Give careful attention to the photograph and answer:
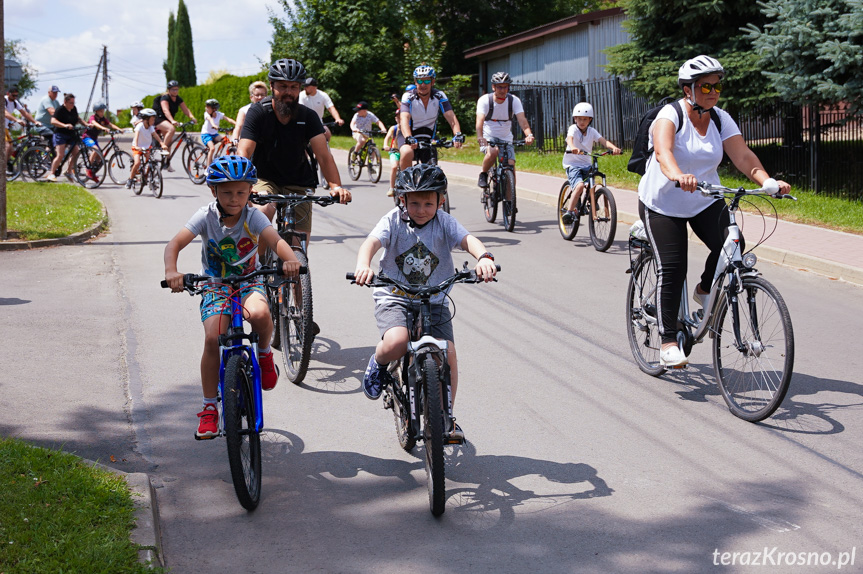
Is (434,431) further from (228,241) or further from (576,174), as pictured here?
(576,174)

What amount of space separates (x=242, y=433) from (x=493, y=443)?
63.5 inches

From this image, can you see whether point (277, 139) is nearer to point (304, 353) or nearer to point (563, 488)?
point (304, 353)

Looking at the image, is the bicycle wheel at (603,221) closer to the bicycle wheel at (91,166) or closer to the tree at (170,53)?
the bicycle wheel at (91,166)

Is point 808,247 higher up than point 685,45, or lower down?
lower down

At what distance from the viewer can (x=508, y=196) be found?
1329 cm

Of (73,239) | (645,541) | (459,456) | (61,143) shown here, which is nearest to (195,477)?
(459,456)

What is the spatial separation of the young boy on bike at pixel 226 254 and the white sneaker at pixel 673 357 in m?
2.61

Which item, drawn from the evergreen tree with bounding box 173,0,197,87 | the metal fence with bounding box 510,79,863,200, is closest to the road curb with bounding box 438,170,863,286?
the metal fence with bounding box 510,79,863,200

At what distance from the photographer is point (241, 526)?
4.38m

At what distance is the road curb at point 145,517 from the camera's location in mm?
3883

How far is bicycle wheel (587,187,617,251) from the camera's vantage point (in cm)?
1152

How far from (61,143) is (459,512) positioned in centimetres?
1826

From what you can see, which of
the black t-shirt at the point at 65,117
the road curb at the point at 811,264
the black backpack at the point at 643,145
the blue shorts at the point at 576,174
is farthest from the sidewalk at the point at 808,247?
the black t-shirt at the point at 65,117

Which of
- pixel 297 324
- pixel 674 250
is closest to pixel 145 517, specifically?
pixel 297 324
